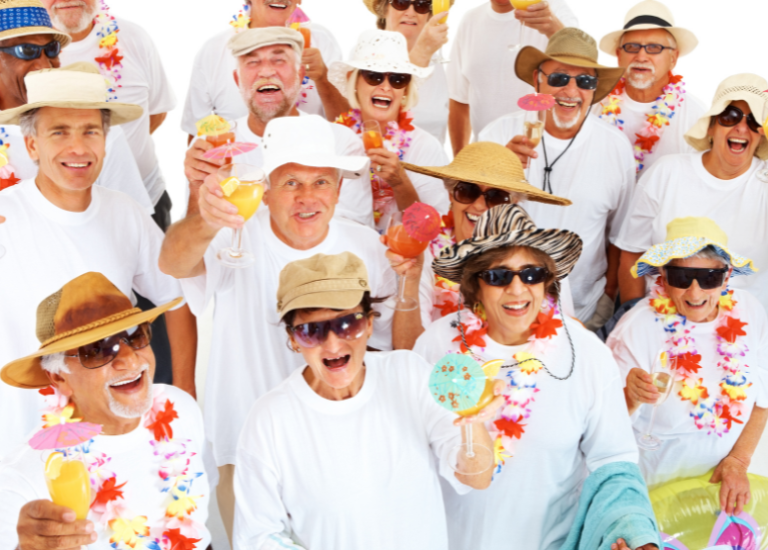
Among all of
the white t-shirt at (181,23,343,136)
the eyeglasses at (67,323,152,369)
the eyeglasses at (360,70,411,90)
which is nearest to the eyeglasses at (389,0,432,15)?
the white t-shirt at (181,23,343,136)

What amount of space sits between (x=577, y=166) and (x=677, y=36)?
968 mm

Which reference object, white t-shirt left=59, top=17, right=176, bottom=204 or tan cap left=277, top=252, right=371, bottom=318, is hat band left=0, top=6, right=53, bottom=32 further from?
tan cap left=277, top=252, right=371, bottom=318

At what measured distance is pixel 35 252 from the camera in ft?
9.15

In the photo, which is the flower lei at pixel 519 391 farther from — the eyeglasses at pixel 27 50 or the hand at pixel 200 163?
the eyeglasses at pixel 27 50

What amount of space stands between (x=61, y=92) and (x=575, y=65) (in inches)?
87.2

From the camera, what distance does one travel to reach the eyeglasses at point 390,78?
11.5ft

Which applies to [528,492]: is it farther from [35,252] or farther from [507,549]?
[35,252]

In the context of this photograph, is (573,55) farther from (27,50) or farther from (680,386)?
(27,50)

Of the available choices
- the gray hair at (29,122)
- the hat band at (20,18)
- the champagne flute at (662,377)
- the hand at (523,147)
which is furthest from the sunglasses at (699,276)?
the hat band at (20,18)

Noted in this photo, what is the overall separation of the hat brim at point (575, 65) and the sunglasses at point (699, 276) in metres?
1.13

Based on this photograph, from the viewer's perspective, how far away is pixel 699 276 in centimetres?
300

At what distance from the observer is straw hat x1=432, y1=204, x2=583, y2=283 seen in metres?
2.52

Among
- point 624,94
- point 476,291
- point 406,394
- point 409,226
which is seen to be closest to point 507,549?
point 406,394

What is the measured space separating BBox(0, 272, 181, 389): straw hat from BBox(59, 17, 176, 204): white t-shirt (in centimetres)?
188
